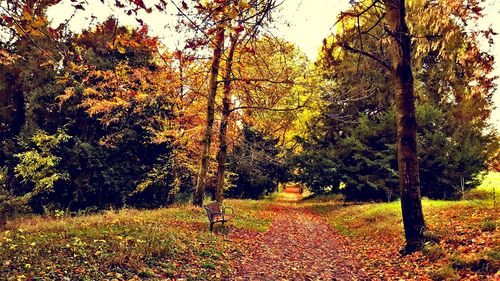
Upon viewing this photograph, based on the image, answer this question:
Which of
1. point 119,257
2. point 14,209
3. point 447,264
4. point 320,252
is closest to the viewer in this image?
point 119,257

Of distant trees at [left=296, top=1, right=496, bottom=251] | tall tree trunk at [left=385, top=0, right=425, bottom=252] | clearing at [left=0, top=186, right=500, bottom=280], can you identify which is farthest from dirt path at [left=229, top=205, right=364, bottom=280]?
distant trees at [left=296, top=1, right=496, bottom=251]

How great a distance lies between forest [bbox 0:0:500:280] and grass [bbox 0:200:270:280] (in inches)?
1.7

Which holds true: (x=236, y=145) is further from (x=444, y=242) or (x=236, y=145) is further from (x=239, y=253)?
(x=444, y=242)

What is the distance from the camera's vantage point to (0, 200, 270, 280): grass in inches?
198

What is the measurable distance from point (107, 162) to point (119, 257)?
50.3 feet

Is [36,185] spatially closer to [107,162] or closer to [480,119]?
[107,162]

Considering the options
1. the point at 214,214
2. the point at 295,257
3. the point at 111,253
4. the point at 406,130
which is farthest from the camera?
the point at 214,214

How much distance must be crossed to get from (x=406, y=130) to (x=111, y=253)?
6.58 m

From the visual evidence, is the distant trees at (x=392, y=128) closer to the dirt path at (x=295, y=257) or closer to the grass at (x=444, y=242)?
the grass at (x=444, y=242)

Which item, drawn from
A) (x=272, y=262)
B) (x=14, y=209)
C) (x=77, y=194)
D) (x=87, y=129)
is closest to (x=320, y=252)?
(x=272, y=262)

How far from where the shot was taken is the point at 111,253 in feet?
19.6

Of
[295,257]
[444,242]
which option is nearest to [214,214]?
[295,257]

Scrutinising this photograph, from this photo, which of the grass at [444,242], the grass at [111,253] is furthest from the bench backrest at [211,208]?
the grass at [444,242]

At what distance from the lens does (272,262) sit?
7.91 metres
